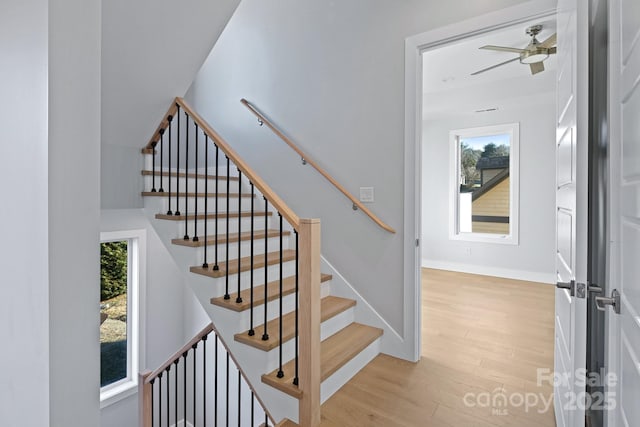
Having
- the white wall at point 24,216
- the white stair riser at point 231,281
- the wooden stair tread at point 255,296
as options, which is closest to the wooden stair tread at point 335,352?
the wooden stair tread at point 255,296

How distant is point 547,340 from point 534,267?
2424mm

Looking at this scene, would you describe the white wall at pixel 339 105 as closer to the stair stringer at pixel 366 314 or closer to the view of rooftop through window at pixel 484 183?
the stair stringer at pixel 366 314

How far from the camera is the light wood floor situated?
1.78 metres

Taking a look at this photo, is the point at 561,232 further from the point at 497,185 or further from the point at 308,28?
the point at 497,185

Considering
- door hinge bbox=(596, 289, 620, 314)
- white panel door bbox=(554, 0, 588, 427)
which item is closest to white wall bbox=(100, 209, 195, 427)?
white panel door bbox=(554, 0, 588, 427)

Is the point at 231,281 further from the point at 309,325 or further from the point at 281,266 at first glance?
the point at 309,325

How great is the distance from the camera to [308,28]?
3064 mm

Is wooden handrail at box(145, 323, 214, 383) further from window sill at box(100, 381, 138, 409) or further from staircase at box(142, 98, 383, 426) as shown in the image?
window sill at box(100, 381, 138, 409)

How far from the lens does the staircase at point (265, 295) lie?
1.76m

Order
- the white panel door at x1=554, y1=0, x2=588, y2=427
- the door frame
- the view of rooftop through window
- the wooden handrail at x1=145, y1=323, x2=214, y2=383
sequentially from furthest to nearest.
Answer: the view of rooftop through window, the wooden handrail at x1=145, y1=323, x2=214, y2=383, the door frame, the white panel door at x1=554, y1=0, x2=588, y2=427

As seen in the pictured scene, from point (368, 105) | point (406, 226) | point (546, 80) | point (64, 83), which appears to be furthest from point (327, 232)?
point (546, 80)

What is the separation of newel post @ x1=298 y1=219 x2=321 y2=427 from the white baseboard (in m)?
4.00

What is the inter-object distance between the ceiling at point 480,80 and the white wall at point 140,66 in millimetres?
2236

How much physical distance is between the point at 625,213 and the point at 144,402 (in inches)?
153
